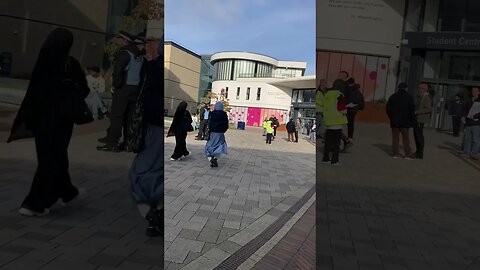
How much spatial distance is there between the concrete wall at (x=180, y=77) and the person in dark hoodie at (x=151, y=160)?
0.12ft

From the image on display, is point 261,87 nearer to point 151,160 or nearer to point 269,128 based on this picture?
point 269,128

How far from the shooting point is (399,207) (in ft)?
6.01

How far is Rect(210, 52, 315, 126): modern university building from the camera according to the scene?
61.8 inches

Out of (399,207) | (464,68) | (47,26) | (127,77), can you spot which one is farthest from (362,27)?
(47,26)

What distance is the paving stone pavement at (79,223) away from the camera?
1.61 m

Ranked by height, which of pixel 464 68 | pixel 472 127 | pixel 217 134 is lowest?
pixel 217 134

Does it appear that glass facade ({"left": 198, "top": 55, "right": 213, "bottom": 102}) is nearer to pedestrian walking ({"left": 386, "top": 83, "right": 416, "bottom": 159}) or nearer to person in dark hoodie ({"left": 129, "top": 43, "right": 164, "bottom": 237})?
person in dark hoodie ({"left": 129, "top": 43, "right": 164, "bottom": 237})

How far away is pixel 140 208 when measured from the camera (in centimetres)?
164

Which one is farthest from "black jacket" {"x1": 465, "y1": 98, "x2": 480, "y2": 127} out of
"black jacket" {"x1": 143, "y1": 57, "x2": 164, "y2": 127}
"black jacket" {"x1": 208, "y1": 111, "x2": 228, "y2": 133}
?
"black jacket" {"x1": 143, "y1": 57, "x2": 164, "y2": 127}

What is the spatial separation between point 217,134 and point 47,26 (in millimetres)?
749

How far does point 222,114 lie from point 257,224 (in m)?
0.65

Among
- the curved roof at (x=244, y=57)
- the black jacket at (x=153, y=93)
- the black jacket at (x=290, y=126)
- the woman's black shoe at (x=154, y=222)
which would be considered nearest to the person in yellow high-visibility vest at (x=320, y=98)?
the black jacket at (x=290, y=126)

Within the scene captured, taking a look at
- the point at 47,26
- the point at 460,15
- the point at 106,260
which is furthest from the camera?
the point at 106,260

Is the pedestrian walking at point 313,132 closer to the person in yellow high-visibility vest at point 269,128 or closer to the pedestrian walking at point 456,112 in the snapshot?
the person in yellow high-visibility vest at point 269,128
